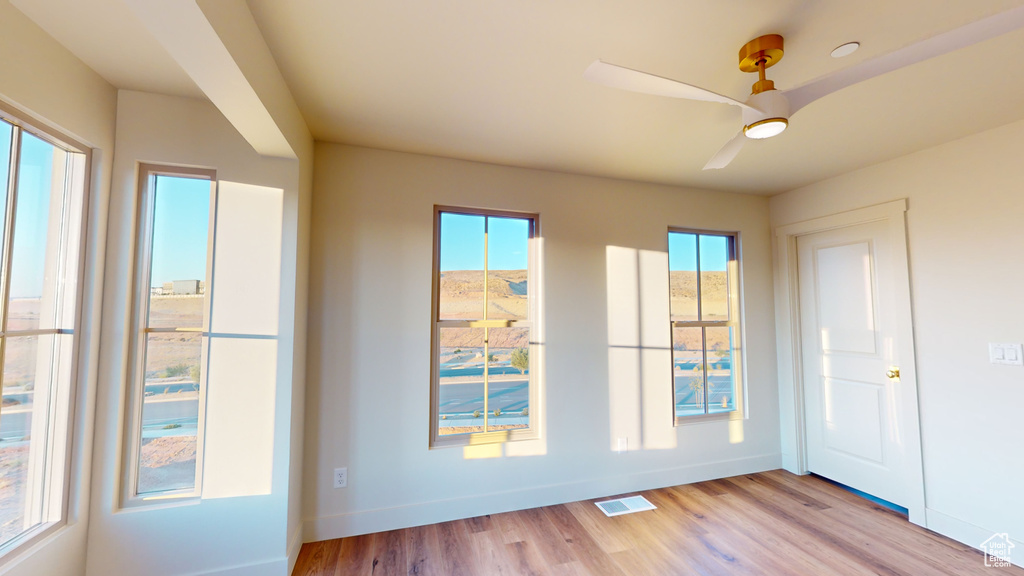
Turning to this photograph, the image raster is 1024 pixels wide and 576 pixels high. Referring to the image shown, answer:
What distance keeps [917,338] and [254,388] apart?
4.16 meters

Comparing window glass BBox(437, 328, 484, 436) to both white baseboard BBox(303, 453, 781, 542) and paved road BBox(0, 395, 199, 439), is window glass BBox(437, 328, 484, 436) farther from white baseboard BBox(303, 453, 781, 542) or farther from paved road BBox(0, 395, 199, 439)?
paved road BBox(0, 395, 199, 439)

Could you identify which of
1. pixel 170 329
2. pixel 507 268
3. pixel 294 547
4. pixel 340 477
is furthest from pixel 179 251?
pixel 507 268

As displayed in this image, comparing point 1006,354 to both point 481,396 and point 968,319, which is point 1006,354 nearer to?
point 968,319

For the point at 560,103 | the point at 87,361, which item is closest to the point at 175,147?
the point at 87,361

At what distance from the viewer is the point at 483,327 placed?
2.94 metres

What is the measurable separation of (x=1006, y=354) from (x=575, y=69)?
2.97 m

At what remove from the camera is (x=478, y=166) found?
2.92 m

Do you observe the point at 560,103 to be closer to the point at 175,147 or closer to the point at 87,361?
the point at 175,147

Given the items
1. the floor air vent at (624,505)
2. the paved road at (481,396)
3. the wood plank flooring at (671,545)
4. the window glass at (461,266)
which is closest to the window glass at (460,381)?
the paved road at (481,396)

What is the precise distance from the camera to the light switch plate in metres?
2.24

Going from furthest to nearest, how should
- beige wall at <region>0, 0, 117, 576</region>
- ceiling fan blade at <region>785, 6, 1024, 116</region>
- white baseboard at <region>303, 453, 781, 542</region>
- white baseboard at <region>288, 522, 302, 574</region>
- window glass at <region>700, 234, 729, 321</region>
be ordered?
window glass at <region>700, 234, 729, 321</region> < white baseboard at <region>303, 453, 781, 542</region> < white baseboard at <region>288, 522, 302, 574</region> < beige wall at <region>0, 0, 117, 576</region> < ceiling fan blade at <region>785, 6, 1024, 116</region>

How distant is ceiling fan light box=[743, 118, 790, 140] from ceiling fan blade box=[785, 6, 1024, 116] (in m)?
0.10

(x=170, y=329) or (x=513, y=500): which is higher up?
(x=170, y=329)

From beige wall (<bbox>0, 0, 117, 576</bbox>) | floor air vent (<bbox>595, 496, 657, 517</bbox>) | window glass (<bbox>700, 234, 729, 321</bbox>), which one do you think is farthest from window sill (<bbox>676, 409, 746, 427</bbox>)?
beige wall (<bbox>0, 0, 117, 576</bbox>)
